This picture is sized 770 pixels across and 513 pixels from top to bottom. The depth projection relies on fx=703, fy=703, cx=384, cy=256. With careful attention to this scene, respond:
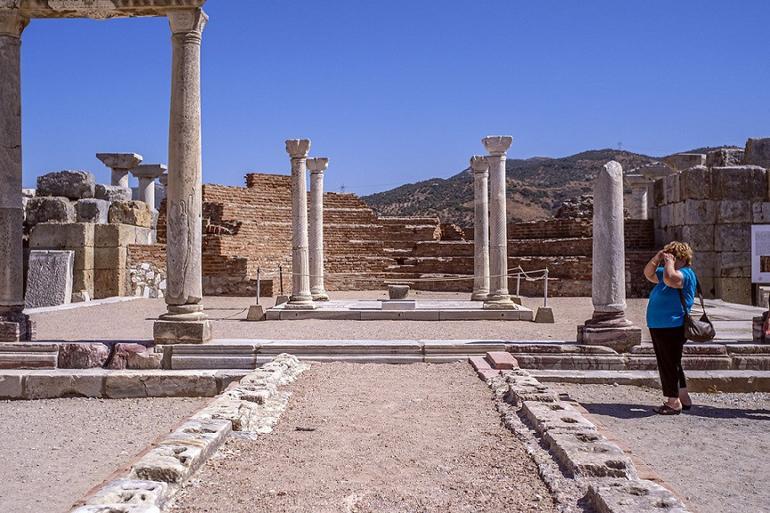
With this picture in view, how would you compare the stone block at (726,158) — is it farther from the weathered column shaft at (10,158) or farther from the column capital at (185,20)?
the weathered column shaft at (10,158)

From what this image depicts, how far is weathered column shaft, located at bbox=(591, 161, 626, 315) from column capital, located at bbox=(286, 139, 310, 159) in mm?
9479

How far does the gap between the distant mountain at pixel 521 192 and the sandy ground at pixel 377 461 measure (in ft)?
120

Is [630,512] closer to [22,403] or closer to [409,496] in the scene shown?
[409,496]

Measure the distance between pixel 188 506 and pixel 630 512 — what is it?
2.50 metres

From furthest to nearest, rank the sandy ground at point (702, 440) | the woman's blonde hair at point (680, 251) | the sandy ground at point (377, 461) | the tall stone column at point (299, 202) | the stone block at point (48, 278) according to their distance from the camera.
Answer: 1. the stone block at point (48, 278)
2. the tall stone column at point (299, 202)
3. the woman's blonde hair at point (680, 251)
4. the sandy ground at point (702, 440)
5. the sandy ground at point (377, 461)

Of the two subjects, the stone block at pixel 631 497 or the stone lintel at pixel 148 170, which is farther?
the stone lintel at pixel 148 170

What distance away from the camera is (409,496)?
14.3ft

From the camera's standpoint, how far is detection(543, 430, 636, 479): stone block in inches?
176

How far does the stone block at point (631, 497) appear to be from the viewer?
366 cm

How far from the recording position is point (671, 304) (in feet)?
23.1

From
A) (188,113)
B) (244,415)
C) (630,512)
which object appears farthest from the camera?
(188,113)

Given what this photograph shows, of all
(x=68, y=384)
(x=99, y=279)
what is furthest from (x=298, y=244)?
(x=68, y=384)

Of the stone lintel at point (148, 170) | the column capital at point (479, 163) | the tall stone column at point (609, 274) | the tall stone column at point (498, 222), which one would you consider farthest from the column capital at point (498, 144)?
the stone lintel at point (148, 170)

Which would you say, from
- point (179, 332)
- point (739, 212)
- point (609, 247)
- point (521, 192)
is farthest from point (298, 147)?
point (521, 192)
